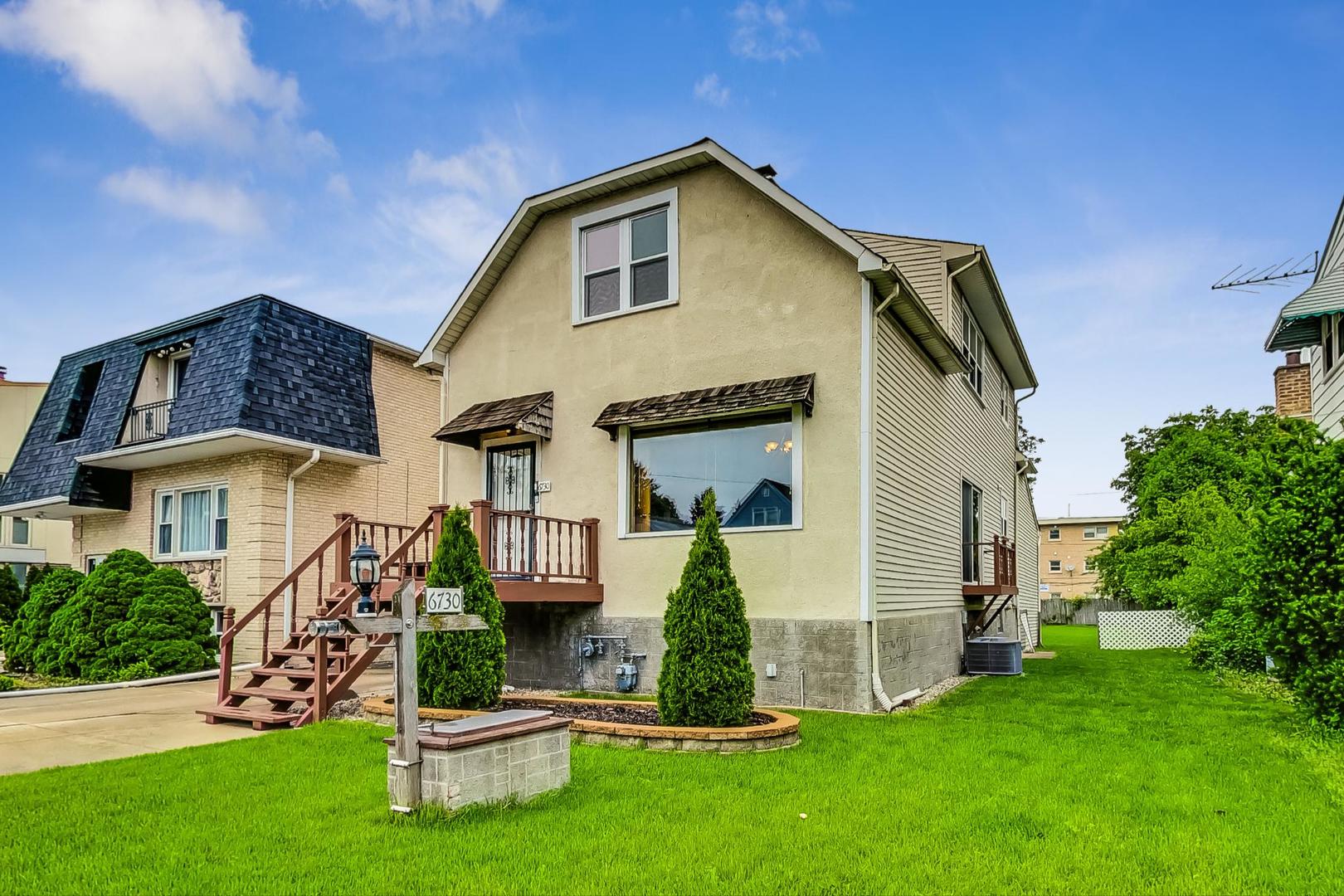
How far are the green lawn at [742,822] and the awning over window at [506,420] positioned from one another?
187 inches

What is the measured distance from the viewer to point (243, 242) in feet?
59.8

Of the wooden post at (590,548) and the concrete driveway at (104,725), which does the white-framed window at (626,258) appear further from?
the concrete driveway at (104,725)

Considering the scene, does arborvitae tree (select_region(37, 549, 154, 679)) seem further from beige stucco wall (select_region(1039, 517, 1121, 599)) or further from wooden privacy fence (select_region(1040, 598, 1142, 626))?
beige stucco wall (select_region(1039, 517, 1121, 599))

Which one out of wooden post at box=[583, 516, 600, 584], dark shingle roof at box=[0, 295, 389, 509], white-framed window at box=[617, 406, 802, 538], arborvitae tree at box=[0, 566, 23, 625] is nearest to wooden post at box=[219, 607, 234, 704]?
wooden post at box=[583, 516, 600, 584]

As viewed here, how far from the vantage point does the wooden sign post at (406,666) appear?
5.15m

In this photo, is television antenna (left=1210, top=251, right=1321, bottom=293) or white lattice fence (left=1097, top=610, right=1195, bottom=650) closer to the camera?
television antenna (left=1210, top=251, right=1321, bottom=293)

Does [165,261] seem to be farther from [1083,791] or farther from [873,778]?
[1083,791]

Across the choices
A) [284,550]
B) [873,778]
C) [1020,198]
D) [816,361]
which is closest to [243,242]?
[284,550]

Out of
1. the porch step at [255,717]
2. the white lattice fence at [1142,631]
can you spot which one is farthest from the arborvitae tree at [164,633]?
the white lattice fence at [1142,631]

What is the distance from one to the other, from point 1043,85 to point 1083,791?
1190 cm

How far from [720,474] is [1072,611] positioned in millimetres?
36791

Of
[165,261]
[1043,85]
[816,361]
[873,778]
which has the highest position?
[1043,85]

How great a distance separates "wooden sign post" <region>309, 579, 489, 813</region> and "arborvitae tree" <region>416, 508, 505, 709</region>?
9.66 feet

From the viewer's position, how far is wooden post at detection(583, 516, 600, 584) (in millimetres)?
11242
